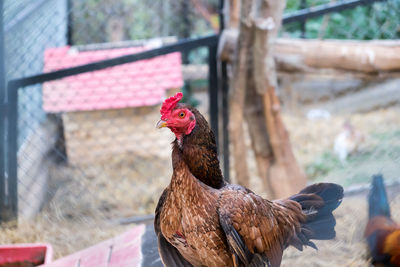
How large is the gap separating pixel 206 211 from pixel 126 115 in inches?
104

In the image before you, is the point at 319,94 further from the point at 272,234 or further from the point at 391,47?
the point at 272,234

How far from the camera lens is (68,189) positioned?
367 centimetres

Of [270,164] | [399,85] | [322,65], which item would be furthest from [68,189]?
[399,85]

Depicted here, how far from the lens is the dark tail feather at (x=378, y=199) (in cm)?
206

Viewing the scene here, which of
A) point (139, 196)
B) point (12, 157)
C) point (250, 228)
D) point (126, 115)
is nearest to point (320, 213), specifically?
point (250, 228)

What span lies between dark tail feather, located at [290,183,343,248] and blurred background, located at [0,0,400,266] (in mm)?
251

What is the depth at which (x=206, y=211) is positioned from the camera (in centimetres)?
A: 165

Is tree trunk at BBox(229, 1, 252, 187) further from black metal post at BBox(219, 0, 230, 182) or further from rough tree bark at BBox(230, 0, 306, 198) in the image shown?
black metal post at BBox(219, 0, 230, 182)

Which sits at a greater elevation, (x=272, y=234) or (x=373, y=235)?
(x=272, y=234)

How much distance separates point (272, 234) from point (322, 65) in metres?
1.50

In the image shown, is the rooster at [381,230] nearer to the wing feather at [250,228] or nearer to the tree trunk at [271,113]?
the wing feather at [250,228]

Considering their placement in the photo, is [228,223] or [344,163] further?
[344,163]

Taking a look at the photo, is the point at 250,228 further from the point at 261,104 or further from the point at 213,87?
the point at 213,87

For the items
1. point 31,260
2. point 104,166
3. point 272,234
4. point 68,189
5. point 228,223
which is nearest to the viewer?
point 228,223
